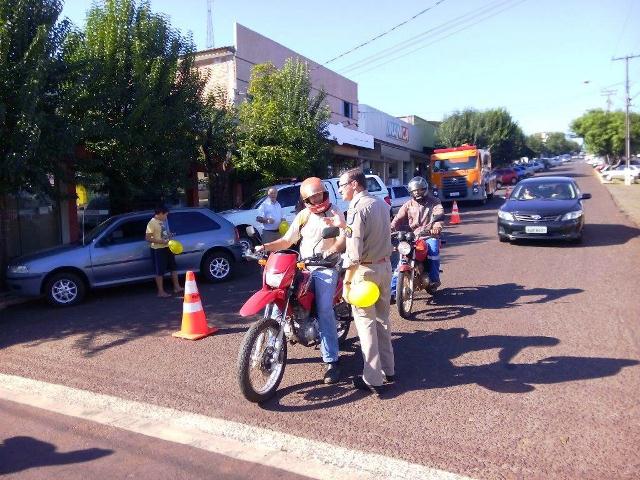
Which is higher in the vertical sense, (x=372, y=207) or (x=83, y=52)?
(x=83, y=52)

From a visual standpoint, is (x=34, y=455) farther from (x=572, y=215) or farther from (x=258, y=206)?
(x=572, y=215)

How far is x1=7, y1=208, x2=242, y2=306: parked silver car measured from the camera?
355 inches

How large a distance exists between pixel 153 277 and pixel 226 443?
20.5 ft

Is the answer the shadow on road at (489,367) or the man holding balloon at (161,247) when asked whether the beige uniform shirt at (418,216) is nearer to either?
the shadow on road at (489,367)

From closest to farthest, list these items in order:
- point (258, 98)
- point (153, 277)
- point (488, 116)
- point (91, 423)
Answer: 1. point (91, 423)
2. point (153, 277)
3. point (258, 98)
4. point (488, 116)

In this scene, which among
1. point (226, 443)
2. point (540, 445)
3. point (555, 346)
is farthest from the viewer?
point (555, 346)

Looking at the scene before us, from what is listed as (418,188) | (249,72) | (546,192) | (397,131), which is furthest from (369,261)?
(397,131)

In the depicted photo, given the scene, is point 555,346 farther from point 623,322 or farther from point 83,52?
point 83,52

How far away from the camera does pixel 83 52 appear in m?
11.2

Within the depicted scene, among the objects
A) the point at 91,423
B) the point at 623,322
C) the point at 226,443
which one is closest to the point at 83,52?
the point at 91,423

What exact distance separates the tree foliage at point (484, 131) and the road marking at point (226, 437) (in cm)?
4777

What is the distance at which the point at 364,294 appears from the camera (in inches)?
179

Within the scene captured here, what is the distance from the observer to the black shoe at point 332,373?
5156 millimetres

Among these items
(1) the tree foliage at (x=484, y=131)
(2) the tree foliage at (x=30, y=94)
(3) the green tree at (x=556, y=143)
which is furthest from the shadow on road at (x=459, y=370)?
(3) the green tree at (x=556, y=143)
